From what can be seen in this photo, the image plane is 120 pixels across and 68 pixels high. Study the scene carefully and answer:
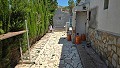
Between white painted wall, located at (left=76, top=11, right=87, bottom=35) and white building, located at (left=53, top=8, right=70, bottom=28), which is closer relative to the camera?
white painted wall, located at (left=76, top=11, right=87, bottom=35)

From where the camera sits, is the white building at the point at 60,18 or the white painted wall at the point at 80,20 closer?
the white painted wall at the point at 80,20

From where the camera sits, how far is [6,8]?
5074 mm

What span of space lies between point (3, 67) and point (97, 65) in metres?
3.56

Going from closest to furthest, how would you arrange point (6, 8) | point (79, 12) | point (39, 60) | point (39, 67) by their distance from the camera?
point (6, 8)
point (39, 67)
point (39, 60)
point (79, 12)

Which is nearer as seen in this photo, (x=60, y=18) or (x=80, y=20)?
(x=80, y=20)

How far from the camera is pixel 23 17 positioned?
6355mm

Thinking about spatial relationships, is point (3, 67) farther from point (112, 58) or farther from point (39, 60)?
point (112, 58)

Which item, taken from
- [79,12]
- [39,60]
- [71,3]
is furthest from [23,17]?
[71,3]

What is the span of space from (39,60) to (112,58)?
3.33 meters

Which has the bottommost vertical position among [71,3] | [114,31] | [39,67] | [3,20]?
[39,67]

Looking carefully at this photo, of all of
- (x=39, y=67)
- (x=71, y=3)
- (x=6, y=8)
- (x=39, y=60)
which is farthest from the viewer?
(x=71, y=3)

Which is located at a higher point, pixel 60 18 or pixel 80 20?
pixel 60 18

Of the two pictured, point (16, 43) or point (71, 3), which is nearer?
point (16, 43)

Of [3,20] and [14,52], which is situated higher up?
[3,20]
